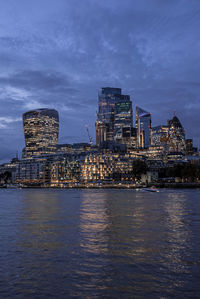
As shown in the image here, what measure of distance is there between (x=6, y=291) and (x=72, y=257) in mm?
6488

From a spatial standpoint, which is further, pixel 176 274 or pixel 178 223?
pixel 178 223

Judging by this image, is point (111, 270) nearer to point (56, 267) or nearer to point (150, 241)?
point (56, 267)

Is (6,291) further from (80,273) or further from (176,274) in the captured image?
(176,274)

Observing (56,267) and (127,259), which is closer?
(56,267)

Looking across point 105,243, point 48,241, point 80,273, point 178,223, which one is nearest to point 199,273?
point 80,273

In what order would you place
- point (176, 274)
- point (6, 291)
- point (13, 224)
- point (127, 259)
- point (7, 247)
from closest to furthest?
1. point (6, 291)
2. point (176, 274)
3. point (127, 259)
4. point (7, 247)
5. point (13, 224)

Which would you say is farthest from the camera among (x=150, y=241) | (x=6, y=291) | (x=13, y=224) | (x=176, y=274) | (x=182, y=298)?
(x=13, y=224)

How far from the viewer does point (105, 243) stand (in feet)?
81.3

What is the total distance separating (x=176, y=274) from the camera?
667 inches

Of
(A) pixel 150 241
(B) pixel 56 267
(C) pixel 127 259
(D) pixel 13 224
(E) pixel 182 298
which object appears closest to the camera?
(E) pixel 182 298

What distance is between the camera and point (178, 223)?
1416 inches

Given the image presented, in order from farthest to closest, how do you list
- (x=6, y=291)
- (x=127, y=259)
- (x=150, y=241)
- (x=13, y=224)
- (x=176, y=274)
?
(x=13, y=224)
(x=150, y=241)
(x=127, y=259)
(x=176, y=274)
(x=6, y=291)

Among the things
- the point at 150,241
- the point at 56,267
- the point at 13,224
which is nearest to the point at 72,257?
the point at 56,267

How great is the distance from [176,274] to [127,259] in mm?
3755
